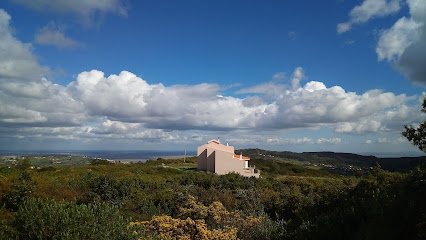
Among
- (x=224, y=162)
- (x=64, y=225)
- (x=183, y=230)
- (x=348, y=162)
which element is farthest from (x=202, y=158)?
(x=348, y=162)

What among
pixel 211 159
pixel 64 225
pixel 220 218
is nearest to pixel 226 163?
pixel 211 159

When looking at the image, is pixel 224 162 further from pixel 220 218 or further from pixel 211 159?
pixel 220 218

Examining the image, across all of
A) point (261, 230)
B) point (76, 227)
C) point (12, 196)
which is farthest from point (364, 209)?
point (12, 196)

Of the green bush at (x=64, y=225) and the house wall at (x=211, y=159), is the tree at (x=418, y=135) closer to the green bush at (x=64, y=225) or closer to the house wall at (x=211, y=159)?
the green bush at (x=64, y=225)

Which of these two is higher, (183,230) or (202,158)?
(202,158)

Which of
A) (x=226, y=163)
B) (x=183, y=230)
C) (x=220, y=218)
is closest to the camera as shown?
(x=183, y=230)

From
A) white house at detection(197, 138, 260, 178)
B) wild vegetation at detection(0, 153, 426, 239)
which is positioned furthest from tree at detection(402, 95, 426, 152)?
white house at detection(197, 138, 260, 178)

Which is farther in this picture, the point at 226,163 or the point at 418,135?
the point at 226,163

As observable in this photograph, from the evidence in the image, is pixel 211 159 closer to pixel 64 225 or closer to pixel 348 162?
pixel 64 225

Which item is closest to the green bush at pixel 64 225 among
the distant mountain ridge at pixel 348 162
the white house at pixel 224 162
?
the white house at pixel 224 162

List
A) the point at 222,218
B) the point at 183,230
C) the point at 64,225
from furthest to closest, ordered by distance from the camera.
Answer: the point at 222,218
the point at 183,230
the point at 64,225

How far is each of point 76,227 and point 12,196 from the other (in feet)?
24.0

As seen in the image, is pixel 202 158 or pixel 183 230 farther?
pixel 202 158

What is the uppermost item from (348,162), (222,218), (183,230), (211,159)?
(211,159)
